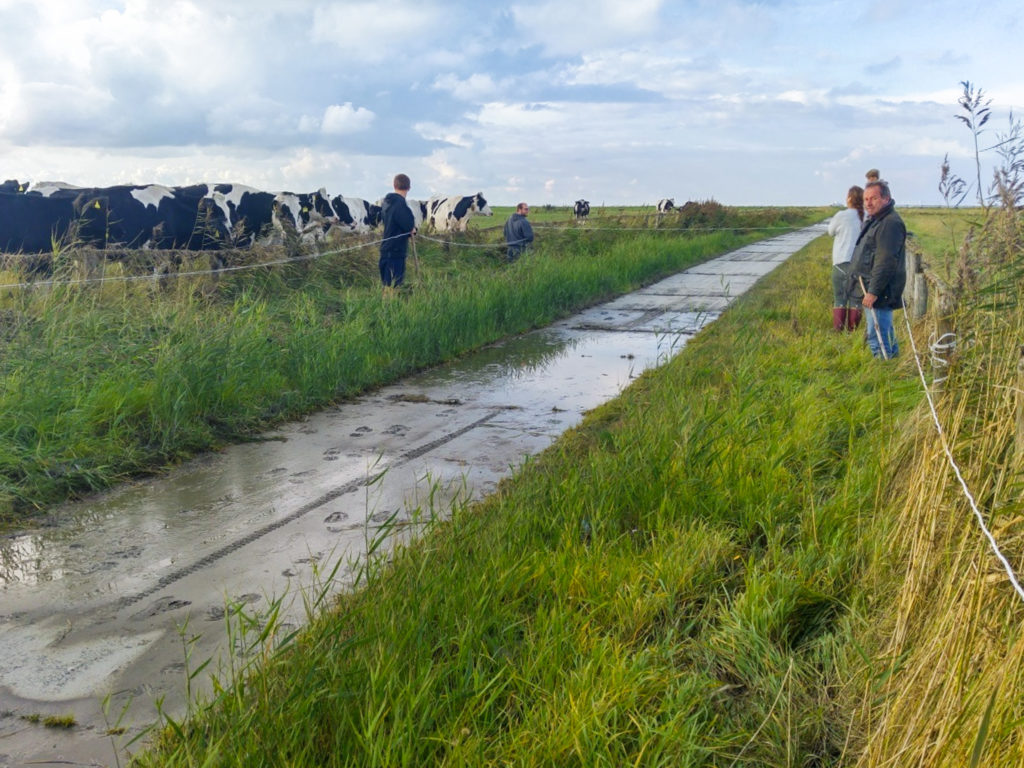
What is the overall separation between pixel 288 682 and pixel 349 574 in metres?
1.26

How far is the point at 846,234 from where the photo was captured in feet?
33.2

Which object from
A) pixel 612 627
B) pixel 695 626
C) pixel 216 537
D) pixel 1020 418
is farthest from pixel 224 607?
pixel 1020 418

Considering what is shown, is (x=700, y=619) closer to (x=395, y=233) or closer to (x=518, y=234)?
(x=395, y=233)

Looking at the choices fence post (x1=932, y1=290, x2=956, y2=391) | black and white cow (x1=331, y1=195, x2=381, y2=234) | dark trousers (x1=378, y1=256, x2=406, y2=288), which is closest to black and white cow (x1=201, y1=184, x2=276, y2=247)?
black and white cow (x1=331, y1=195, x2=381, y2=234)

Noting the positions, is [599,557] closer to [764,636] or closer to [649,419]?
[764,636]

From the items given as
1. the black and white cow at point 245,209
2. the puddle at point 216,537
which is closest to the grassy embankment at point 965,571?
the puddle at point 216,537

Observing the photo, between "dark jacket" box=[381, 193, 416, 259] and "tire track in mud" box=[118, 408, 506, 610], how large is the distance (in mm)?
6585

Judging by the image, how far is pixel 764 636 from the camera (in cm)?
333

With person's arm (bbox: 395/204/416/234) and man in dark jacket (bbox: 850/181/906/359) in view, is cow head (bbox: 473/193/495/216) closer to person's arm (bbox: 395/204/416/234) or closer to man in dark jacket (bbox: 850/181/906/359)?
person's arm (bbox: 395/204/416/234)

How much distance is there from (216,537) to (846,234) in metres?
7.88

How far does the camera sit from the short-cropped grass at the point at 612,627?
2662mm

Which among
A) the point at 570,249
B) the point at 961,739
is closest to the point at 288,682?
the point at 961,739

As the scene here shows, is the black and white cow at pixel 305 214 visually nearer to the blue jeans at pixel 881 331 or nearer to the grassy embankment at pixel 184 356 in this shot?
the grassy embankment at pixel 184 356

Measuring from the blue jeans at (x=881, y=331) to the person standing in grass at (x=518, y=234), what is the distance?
9.61 meters
